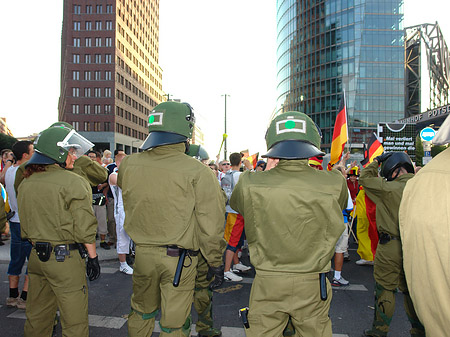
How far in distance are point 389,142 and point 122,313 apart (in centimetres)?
1440

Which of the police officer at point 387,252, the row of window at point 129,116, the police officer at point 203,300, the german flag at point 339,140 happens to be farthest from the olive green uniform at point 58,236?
the row of window at point 129,116

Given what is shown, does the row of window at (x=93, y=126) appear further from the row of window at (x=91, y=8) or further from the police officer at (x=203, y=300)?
the police officer at (x=203, y=300)

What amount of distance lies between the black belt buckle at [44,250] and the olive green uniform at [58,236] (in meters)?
0.04

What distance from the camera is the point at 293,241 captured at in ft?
7.16

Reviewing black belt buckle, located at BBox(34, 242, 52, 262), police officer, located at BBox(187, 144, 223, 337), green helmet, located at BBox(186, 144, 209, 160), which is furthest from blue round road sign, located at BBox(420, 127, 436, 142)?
black belt buckle, located at BBox(34, 242, 52, 262)

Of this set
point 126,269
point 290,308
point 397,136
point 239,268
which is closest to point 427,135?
point 397,136

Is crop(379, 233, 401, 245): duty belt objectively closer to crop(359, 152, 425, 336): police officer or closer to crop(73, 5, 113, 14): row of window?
crop(359, 152, 425, 336): police officer

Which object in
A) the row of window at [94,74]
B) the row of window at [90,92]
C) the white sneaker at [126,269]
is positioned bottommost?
the white sneaker at [126,269]

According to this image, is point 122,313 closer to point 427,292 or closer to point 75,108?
point 427,292

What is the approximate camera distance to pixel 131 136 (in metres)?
75.6

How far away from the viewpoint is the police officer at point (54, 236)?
2.73 meters

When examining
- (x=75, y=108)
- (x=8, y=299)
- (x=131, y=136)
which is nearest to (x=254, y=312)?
(x=8, y=299)

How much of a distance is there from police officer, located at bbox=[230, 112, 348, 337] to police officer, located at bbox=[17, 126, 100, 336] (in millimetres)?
1464

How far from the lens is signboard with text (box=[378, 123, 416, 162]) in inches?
589
